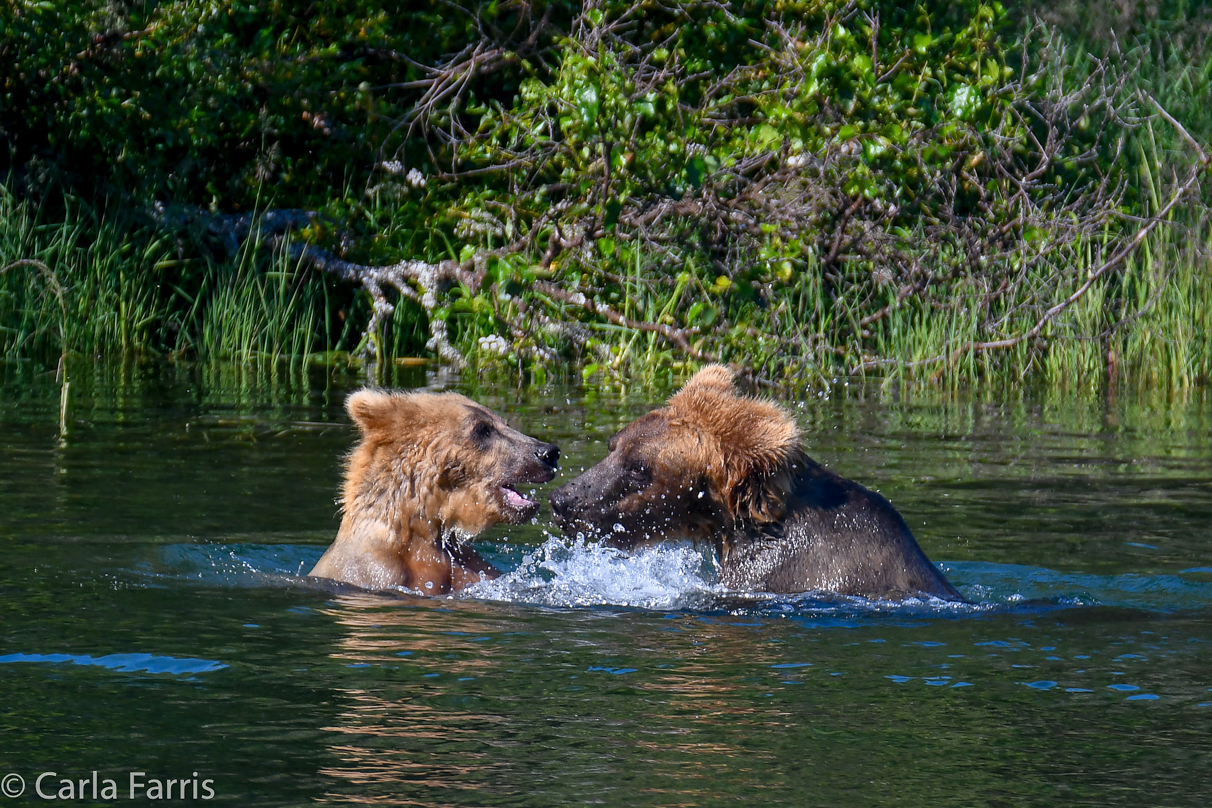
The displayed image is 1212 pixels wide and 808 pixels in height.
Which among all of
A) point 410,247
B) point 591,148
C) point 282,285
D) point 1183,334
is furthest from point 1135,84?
point 282,285

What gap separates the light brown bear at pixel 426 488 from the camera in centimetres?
674

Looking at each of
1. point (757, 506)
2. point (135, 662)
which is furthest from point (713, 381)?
point (135, 662)

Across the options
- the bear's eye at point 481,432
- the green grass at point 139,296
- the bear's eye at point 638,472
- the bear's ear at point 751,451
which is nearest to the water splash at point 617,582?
the bear's eye at point 638,472

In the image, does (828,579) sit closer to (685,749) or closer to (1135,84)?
(685,749)

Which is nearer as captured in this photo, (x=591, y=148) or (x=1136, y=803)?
(x=1136, y=803)

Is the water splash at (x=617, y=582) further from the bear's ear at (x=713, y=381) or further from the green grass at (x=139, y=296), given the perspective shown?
the green grass at (x=139, y=296)

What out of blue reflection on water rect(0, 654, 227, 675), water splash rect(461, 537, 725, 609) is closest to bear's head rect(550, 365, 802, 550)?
water splash rect(461, 537, 725, 609)

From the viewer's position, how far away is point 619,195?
13.9 meters

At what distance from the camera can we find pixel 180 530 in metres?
7.84

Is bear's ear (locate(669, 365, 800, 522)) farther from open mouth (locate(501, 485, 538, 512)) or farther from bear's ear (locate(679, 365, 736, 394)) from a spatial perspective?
open mouth (locate(501, 485, 538, 512))

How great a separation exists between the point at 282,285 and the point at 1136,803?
11981mm

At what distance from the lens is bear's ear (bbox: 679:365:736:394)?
614cm

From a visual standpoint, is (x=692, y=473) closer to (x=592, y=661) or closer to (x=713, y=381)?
(x=713, y=381)

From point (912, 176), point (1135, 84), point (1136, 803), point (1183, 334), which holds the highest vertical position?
point (1135, 84)
